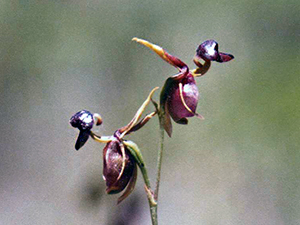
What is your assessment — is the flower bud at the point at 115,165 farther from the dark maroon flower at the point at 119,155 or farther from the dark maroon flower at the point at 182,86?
the dark maroon flower at the point at 182,86

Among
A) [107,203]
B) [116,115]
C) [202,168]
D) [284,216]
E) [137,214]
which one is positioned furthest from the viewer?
[116,115]

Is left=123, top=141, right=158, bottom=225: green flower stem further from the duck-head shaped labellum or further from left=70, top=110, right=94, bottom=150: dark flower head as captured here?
left=70, top=110, right=94, bottom=150: dark flower head

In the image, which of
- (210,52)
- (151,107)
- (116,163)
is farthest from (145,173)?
(151,107)

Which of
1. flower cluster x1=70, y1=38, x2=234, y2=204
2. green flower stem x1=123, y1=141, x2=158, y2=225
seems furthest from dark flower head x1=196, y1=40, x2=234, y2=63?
green flower stem x1=123, y1=141, x2=158, y2=225

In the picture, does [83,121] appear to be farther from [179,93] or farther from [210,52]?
[210,52]

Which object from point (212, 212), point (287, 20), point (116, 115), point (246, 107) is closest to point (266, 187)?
point (212, 212)

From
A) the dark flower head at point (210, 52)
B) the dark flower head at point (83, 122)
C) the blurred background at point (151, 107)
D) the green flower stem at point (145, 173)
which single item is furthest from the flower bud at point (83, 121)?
the blurred background at point (151, 107)

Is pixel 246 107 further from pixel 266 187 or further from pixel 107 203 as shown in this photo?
pixel 107 203
